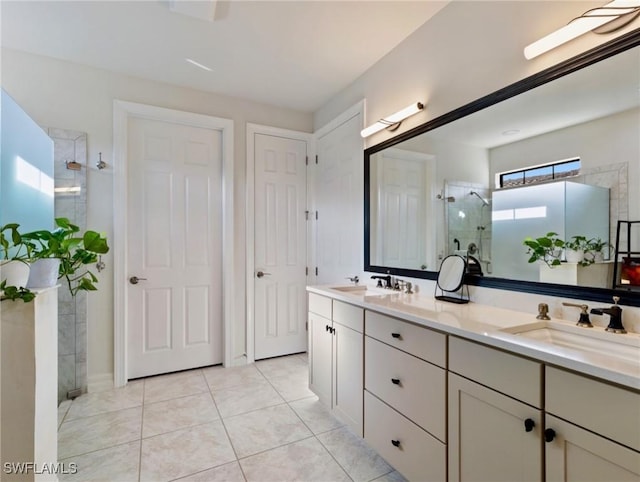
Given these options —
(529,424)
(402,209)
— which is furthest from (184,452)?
(402,209)

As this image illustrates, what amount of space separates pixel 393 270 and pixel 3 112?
230 centimetres

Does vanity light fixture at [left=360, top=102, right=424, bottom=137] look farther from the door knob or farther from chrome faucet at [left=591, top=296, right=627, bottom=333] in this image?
the door knob

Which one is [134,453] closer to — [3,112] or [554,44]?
[3,112]

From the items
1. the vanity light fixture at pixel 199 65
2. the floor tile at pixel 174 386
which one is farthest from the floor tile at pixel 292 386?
the vanity light fixture at pixel 199 65

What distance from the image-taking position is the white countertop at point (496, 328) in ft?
2.81

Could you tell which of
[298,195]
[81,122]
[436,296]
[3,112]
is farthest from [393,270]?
[81,122]

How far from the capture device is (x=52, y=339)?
4.98 ft

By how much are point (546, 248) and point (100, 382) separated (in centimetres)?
330

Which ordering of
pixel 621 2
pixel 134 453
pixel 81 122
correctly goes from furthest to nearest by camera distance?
pixel 81 122 < pixel 134 453 < pixel 621 2

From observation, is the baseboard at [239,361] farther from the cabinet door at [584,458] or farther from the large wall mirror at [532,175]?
the cabinet door at [584,458]

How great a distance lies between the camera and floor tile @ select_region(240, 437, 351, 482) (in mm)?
1660

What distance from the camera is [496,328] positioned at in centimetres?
125

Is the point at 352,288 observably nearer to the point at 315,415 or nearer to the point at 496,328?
the point at 315,415

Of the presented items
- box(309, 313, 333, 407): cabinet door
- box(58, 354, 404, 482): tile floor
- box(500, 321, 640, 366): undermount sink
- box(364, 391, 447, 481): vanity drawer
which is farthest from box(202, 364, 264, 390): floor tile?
box(500, 321, 640, 366): undermount sink
